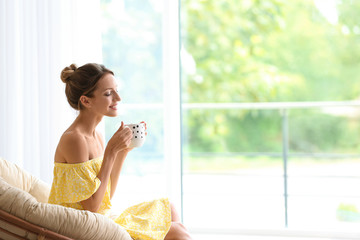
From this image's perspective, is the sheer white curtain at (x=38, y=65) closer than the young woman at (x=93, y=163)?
No

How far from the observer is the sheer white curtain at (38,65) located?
7.88 ft

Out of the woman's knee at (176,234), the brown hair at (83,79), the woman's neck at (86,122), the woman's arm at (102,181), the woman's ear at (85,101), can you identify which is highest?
the brown hair at (83,79)

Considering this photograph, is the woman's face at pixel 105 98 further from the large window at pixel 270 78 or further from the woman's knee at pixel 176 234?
the large window at pixel 270 78

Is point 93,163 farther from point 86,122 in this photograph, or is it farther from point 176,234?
point 176,234

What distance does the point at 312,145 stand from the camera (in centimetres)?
1137

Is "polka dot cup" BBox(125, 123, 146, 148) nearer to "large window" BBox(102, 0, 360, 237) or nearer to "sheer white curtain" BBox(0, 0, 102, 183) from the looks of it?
"sheer white curtain" BBox(0, 0, 102, 183)

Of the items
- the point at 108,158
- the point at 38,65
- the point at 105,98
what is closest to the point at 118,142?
the point at 108,158

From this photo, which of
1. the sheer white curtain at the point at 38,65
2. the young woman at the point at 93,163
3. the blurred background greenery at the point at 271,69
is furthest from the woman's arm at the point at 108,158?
the blurred background greenery at the point at 271,69

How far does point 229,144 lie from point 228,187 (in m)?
4.11

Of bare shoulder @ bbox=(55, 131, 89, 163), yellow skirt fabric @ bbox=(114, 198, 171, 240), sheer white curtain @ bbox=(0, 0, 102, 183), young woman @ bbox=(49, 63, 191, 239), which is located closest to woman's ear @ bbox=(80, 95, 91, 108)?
→ young woman @ bbox=(49, 63, 191, 239)

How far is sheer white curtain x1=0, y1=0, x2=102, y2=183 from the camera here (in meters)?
2.40

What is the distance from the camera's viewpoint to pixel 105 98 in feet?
5.54

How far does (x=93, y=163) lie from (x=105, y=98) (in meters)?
0.26

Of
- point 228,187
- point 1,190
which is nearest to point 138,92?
point 1,190
